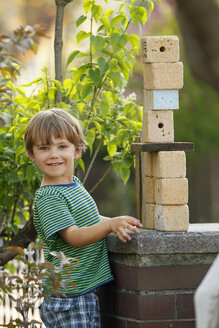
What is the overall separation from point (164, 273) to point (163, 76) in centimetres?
78

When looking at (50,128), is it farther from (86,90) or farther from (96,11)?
(96,11)

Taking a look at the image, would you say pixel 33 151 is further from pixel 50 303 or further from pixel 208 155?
pixel 208 155

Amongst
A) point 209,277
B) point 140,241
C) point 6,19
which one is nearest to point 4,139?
point 140,241

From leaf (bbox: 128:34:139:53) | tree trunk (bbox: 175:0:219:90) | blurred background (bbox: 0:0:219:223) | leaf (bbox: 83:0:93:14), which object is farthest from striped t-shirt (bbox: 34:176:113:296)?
blurred background (bbox: 0:0:219:223)

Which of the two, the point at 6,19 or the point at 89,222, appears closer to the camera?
the point at 89,222

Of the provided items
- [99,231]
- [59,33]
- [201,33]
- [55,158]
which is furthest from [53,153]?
[201,33]

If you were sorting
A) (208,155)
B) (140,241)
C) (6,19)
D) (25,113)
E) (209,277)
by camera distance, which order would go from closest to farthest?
(209,277)
(140,241)
(25,113)
(208,155)
(6,19)

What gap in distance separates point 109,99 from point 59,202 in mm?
958

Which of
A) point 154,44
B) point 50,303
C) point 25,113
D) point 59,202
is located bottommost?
point 50,303

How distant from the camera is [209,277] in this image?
1.45m

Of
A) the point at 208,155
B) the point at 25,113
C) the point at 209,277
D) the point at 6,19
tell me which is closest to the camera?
the point at 209,277

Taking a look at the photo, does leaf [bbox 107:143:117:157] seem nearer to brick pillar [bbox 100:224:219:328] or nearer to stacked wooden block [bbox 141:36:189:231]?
stacked wooden block [bbox 141:36:189:231]

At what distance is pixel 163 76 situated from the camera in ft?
9.07

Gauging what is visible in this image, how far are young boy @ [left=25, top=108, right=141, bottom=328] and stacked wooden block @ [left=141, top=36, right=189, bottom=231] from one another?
17 centimetres
